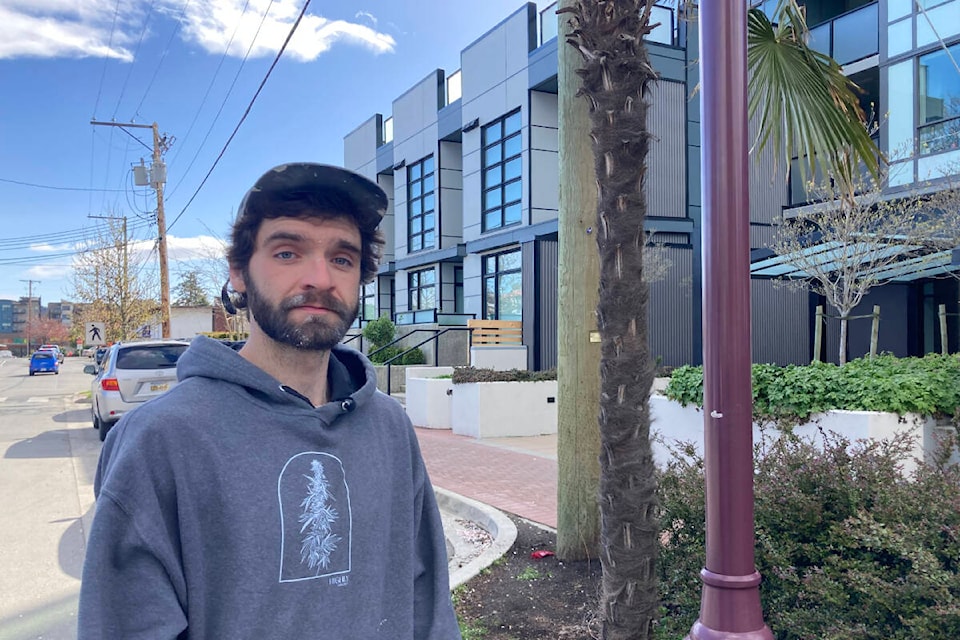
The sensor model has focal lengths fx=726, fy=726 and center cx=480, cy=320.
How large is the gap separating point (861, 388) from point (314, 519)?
629 cm

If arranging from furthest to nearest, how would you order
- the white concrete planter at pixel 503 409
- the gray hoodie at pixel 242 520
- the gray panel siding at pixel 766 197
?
the gray panel siding at pixel 766 197
the white concrete planter at pixel 503 409
the gray hoodie at pixel 242 520

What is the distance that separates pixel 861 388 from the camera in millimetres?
6543

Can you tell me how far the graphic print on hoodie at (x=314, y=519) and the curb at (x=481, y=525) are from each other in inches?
132

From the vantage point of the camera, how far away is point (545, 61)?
18.5 metres

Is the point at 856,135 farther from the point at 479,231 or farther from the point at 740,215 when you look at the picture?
the point at 479,231

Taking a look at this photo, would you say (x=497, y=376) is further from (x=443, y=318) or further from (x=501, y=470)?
(x=443, y=318)

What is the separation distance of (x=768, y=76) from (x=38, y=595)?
645 centimetres

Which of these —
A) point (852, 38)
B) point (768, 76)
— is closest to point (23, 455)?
point (768, 76)

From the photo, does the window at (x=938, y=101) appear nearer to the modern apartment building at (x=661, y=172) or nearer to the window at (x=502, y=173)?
the modern apartment building at (x=661, y=172)

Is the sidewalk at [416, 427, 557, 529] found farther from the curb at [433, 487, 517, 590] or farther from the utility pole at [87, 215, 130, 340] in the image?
the utility pole at [87, 215, 130, 340]

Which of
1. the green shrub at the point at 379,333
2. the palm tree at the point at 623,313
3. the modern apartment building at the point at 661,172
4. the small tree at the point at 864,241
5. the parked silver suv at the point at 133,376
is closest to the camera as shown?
the palm tree at the point at 623,313

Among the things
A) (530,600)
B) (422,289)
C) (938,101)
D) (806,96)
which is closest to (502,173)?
(422,289)

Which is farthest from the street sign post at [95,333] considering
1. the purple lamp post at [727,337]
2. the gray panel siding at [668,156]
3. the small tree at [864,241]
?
the purple lamp post at [727,337]

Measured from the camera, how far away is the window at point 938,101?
46.5ft
